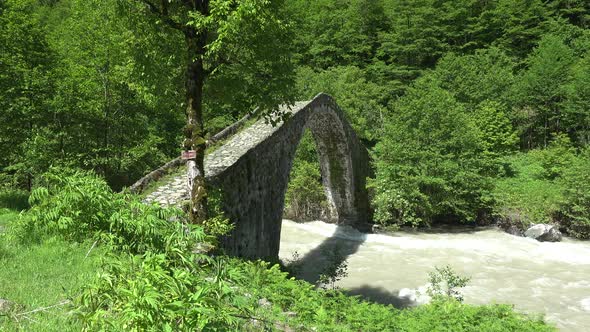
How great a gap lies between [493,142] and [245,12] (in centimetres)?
2270

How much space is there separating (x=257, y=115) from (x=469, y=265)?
950cm

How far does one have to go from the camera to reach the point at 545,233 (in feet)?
55.6

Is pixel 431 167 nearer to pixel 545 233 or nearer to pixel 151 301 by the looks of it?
pixel 545 233

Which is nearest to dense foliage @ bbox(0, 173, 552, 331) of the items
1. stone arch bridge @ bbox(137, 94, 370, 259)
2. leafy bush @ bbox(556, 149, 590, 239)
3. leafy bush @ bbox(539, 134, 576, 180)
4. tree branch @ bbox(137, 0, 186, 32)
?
stone arch bridge @ bbox(137, 94, 370, 259)

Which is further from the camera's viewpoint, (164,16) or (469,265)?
(469,265)

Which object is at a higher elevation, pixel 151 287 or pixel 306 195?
pixel 151 287

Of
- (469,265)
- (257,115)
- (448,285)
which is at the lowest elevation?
(469,265)

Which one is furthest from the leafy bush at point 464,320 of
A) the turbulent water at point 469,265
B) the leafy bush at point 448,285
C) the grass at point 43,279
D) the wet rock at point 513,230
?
the wet rock at point 513,230

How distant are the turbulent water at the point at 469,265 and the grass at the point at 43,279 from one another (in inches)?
351

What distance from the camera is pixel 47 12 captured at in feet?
114

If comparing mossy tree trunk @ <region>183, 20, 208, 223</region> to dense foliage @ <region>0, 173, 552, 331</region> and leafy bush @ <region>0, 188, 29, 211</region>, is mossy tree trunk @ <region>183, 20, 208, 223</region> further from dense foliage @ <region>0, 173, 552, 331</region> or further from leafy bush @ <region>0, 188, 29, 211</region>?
leafy bush @ <region>0, 188, 29, 211</region>

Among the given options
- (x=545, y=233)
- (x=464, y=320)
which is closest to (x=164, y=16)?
(x=464, y=320)

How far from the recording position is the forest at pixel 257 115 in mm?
4055

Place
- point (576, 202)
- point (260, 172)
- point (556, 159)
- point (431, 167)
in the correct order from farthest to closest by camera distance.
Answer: point (556, 159) → point (431, 167) → point (576, 202) → point (260, 172)
